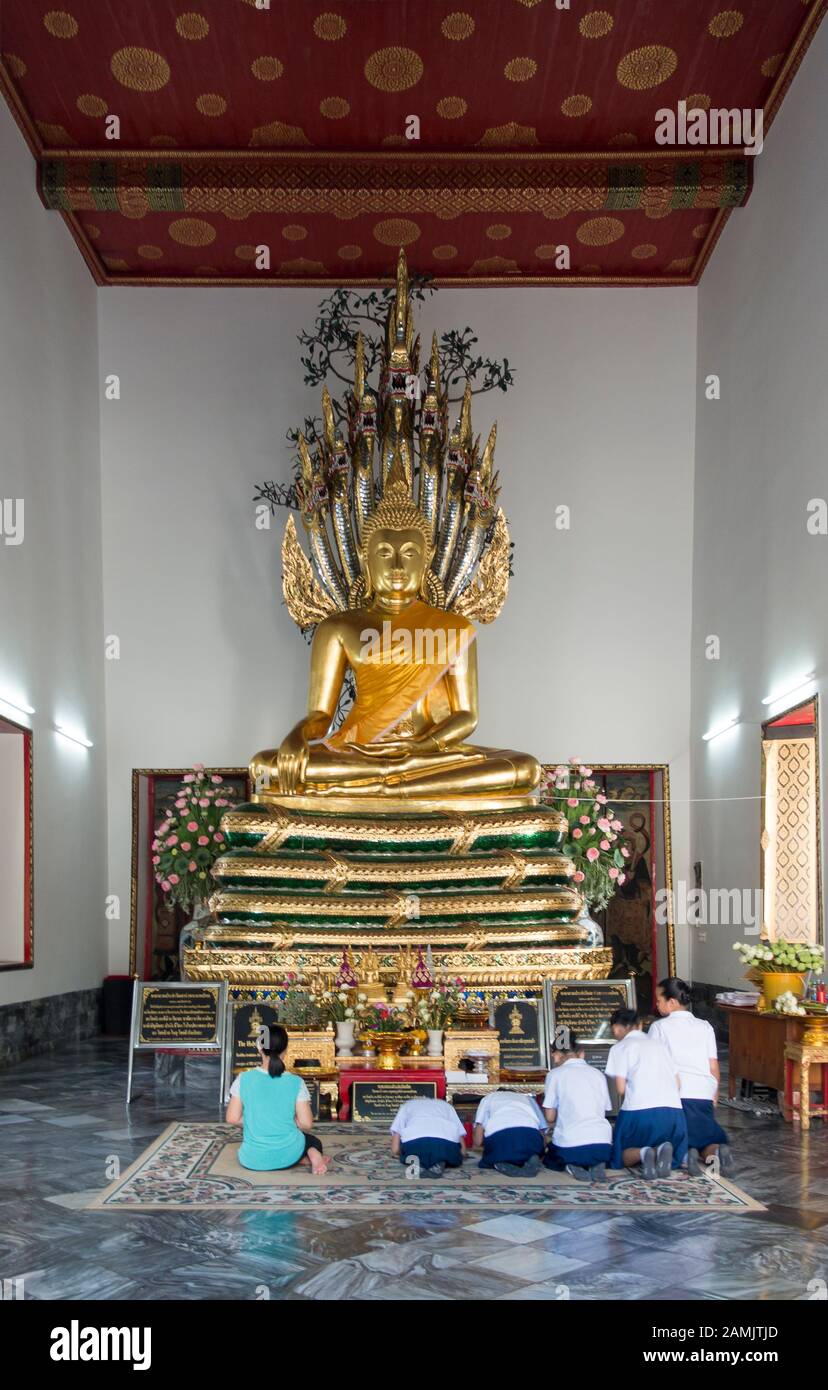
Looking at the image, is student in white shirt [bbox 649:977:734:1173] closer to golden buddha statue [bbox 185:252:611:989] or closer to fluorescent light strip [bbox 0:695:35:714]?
golden buddha statue [bbox 185:252:611:989]

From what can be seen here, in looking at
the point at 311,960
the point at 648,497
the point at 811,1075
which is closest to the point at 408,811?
the point at 311,960

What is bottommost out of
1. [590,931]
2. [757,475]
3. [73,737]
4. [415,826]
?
[590,931]

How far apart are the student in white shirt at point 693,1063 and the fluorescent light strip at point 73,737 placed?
15.6ft

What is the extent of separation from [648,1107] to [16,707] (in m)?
4.47

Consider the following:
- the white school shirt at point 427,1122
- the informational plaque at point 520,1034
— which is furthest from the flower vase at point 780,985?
the white school shirt at point 427,1122

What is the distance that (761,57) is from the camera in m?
Answer: 7.81

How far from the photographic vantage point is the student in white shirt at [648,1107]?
4492mm

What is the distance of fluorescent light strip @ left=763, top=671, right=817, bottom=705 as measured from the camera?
693cm

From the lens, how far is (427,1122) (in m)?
4.54

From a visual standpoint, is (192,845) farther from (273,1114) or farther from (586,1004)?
(273,1114)

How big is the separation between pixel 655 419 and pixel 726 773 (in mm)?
2812

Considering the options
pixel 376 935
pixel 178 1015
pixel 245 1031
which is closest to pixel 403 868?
pixel 376 935

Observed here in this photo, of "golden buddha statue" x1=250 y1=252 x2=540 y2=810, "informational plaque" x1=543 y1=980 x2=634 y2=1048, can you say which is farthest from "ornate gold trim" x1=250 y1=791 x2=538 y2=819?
"informational plaque" x1=543 y1=980 x2=634 y2=1048

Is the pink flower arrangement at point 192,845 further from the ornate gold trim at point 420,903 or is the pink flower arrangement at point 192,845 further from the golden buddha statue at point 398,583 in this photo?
the ornate gold trim at point 420,903
